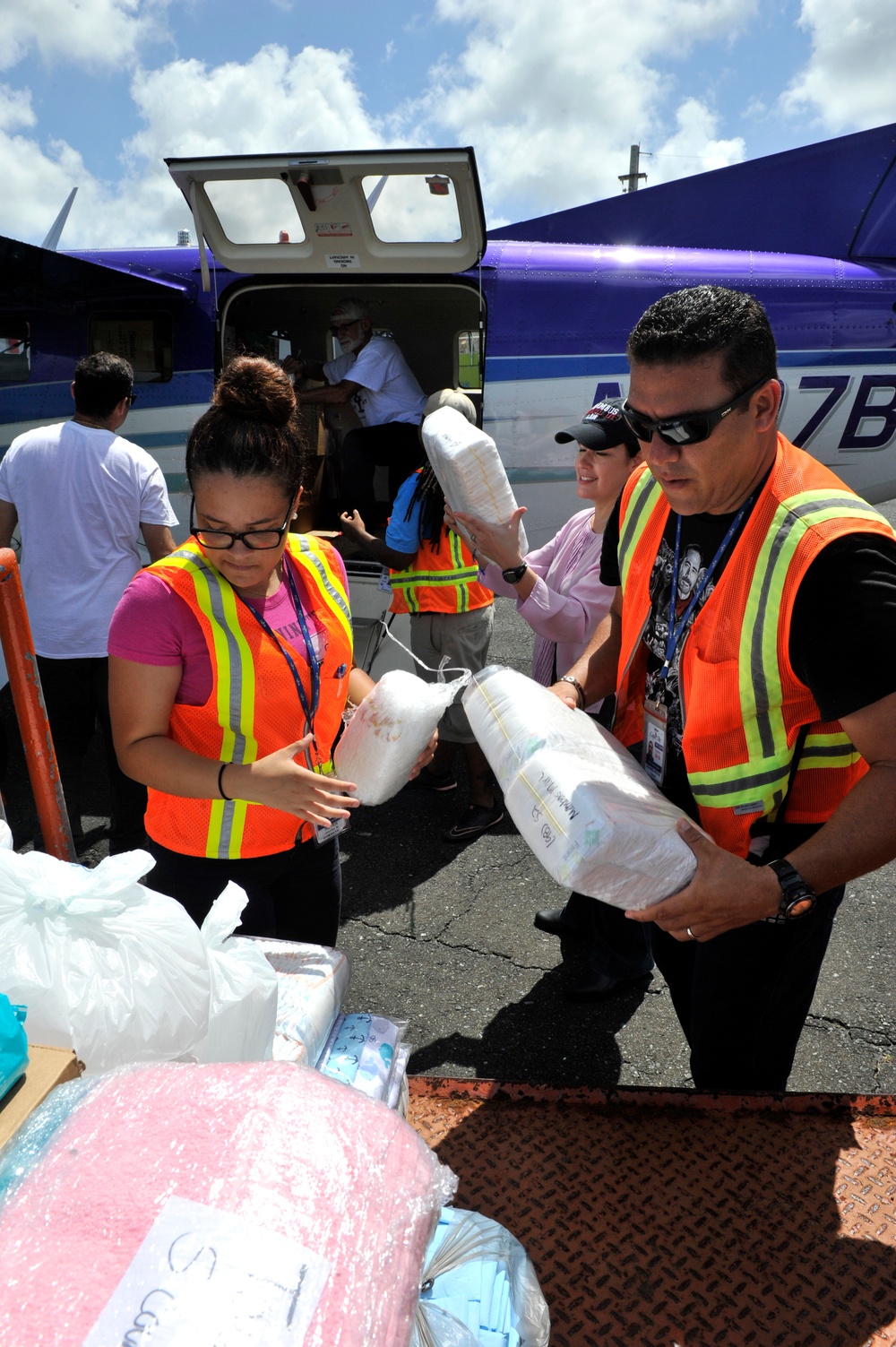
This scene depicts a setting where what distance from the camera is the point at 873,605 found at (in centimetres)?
140

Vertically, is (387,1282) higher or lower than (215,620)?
lower

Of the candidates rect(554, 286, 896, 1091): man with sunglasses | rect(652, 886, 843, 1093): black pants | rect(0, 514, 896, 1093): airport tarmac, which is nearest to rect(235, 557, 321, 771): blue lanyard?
rect(554, 286, 896, 1091): man with sunglasses

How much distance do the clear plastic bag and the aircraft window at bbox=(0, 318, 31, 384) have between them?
541 centimetres

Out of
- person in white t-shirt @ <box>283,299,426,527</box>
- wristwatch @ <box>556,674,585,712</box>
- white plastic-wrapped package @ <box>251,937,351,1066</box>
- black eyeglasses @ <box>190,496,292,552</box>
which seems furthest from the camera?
person in white t-shirt @ <box>283,299,426,527</box>

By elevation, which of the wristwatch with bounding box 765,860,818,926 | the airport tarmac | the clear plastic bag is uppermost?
the wristwatch with bounding box 765,860,818,926

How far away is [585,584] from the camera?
3.04m

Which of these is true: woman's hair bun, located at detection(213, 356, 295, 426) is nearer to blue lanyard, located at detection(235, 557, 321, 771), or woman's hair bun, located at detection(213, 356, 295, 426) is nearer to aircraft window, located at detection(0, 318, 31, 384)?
blue lanyard, located at detection(235, 557, 321, 771)

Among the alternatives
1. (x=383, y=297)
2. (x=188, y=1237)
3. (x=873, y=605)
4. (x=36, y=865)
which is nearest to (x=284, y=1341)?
(x=188, y=1237)

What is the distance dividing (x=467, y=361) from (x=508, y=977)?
586 cm

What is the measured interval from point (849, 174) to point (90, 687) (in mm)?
6362

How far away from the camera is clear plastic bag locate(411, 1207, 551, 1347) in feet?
3.14

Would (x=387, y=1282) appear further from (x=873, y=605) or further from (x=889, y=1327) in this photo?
(x=873, y=605)

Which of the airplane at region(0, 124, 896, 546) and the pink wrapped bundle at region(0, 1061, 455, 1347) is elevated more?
the airplane at region(0, 124, 896, 546)

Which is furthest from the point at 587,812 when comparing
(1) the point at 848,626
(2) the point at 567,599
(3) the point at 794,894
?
(2) the point at 567,599
